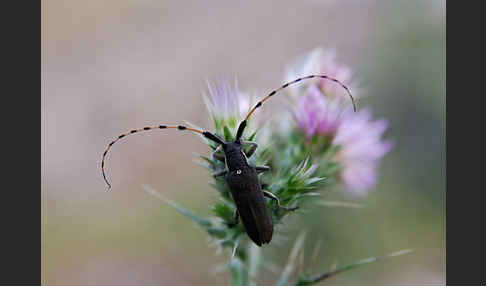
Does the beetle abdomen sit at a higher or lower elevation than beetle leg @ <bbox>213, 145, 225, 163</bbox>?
lower

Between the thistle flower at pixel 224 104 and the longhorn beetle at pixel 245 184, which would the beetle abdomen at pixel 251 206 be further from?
the thistle flower at pixel 224 104

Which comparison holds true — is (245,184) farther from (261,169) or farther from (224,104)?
(224,104)

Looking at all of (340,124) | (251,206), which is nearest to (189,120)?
(340,124)

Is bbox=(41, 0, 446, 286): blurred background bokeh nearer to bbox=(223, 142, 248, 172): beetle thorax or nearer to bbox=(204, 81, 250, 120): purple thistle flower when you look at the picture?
bbox=(223, 142, 248, 172): beetle thorax

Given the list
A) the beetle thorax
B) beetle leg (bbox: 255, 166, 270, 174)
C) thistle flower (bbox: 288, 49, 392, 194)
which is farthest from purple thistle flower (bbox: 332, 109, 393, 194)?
the beetle thorax

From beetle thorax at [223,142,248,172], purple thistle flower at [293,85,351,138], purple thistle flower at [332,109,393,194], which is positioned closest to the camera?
beetle thorax at [223,142,248,172]

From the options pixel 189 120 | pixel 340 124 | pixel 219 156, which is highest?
pixel 189 120

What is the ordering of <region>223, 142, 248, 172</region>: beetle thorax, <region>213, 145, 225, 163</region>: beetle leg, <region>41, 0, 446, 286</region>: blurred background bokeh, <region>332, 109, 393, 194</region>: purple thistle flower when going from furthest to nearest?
<region>41, 0, 446, 286</region>: blurred background bokeh < <region>332, 109, 393, 194</region>: purple thistle flower < <region>213, 145, 225, 163</region>: beetle leg < <region>223, 142, 248, 172</region>: beetle thorax
